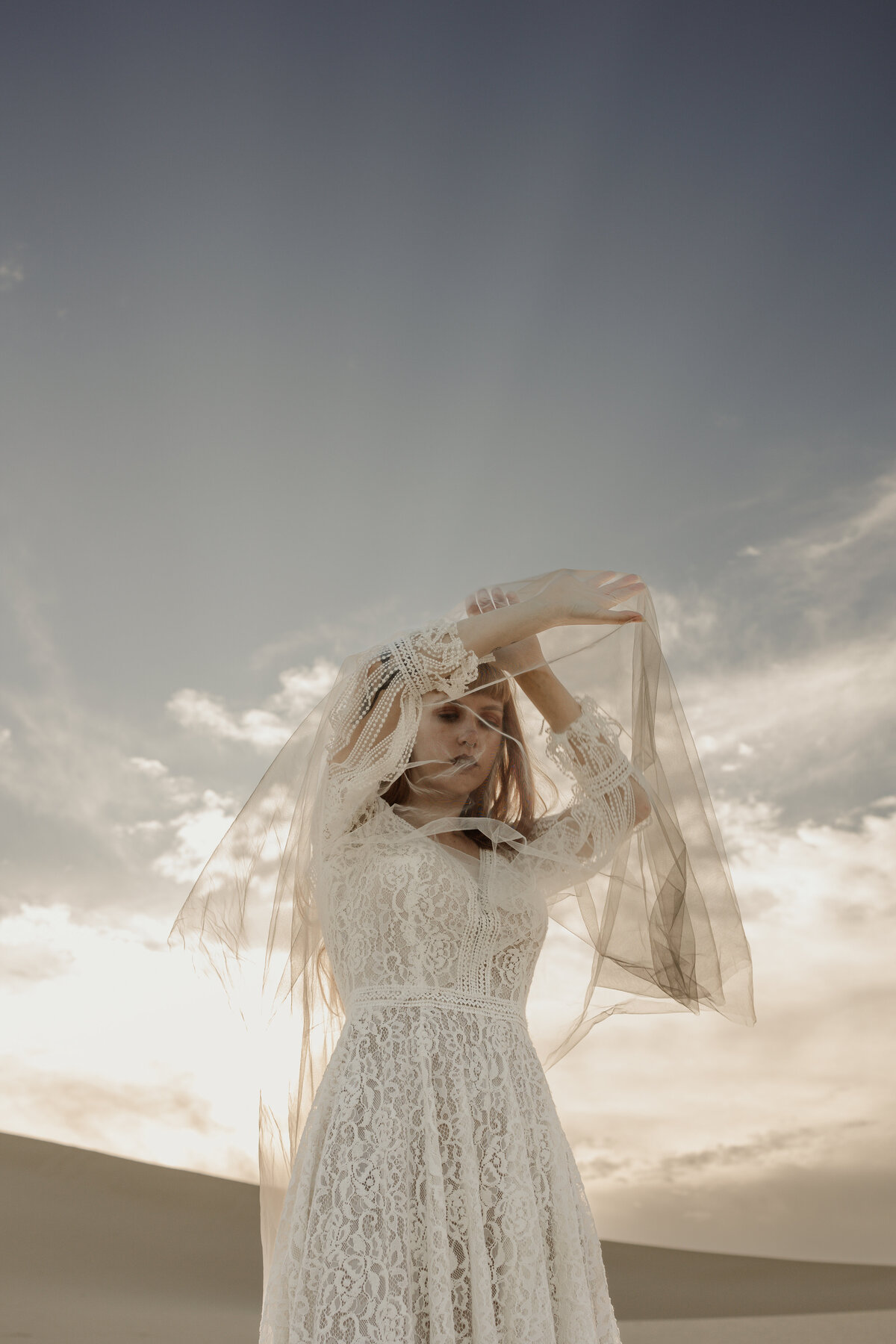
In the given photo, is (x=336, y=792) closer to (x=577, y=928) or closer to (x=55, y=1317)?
(x=577, y=928)

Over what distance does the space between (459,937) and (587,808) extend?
0.45 metres

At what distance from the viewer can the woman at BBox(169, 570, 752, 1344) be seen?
1750 millimetres

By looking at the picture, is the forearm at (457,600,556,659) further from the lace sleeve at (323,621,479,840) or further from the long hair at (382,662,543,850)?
the long hair at (382,662,543,850)

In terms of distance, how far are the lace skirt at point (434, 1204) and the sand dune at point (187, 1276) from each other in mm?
6902

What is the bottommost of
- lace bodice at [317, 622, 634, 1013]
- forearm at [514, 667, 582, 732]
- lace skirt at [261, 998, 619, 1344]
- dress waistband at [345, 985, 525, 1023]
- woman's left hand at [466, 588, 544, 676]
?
lace skirt at [261, 998, 619, 1344]

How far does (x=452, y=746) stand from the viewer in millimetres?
2287

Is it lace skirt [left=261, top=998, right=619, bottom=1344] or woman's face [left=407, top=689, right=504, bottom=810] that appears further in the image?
woman's face [left=407, top=689, right=504, bottom=810]

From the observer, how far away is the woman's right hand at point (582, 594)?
7.28ft

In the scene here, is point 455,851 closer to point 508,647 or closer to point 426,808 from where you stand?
point 426,808

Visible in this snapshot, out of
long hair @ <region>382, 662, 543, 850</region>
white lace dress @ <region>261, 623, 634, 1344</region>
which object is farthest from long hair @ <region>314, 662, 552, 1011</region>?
white lace dress @ <region>261, 623, 634, 1344</region>

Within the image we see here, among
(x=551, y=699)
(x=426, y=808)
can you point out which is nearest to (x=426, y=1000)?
(x=426, y=808)

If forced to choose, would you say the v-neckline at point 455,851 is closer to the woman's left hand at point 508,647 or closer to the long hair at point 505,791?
the long hair at point 505,791

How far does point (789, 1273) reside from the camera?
15359 millimetres

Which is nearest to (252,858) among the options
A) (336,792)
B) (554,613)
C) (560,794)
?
(336,792)
